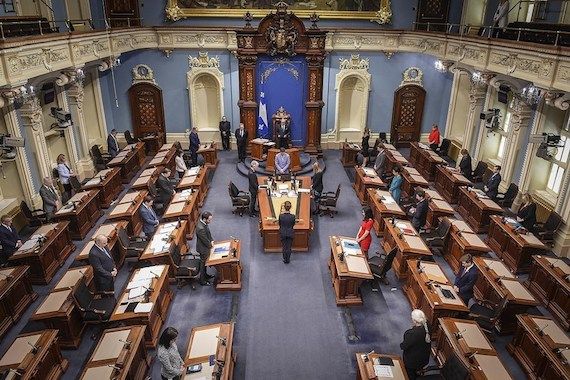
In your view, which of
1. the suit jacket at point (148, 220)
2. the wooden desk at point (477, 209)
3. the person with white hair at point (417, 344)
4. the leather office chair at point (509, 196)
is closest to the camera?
the person with white hair at point (417, 344)

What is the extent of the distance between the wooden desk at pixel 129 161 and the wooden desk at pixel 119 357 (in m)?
8.46

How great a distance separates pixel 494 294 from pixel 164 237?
22.2ft

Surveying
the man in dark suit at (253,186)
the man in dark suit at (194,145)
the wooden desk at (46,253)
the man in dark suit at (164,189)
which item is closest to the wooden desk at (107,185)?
the man in dark suit at (164,189)

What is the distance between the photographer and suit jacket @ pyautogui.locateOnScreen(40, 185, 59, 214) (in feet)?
34.9

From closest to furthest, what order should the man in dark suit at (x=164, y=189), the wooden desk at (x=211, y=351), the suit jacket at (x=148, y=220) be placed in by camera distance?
the wooden desk at (x=211, y=351) < the suit jacket at (x=148, y=220) < the man in dark suit at (x=164, y=189)

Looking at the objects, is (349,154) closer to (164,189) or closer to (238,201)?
(238,201)

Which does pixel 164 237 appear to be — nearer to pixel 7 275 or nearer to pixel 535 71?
pixel 7 275

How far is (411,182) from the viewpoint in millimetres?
12766

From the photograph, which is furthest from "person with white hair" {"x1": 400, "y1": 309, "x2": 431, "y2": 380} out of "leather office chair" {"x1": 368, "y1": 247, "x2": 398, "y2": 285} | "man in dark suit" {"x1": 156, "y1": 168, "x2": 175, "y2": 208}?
"man in dark suit" {"x1": 156, "y1": 168, "x2": 175, "y2": 208}

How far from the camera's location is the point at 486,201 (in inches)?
448

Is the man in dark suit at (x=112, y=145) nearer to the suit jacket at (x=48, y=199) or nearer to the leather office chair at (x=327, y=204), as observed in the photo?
the suit jacket at (x=48, y=199)

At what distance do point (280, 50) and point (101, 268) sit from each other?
10193mm

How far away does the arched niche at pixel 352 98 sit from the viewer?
1694cm

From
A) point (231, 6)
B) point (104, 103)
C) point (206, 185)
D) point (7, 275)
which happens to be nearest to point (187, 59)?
point (231, 6)
